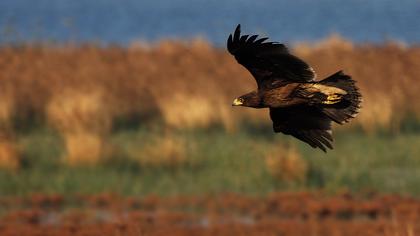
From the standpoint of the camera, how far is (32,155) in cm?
1377

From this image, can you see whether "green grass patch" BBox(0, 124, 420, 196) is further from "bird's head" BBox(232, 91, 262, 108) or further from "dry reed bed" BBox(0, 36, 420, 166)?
"bird's head" BBox(232, 91, 262, 108)

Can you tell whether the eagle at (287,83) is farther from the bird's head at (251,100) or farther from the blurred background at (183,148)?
the blurred background at (183,148)

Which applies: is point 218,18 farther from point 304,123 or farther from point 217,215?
point 304,123

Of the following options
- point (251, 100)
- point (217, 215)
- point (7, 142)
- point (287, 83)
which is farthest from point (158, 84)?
point (287, 83)

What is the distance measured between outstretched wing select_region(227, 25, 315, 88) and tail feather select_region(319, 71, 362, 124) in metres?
0.18

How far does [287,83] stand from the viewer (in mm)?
8562

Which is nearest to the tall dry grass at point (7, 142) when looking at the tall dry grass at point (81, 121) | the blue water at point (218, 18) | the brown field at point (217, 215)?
the tall dry grass at point (81, 121)

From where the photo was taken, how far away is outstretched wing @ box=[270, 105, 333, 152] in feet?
29.4

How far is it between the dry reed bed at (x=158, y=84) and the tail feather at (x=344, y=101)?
511 centimetres

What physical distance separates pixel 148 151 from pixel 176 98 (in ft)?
9.77

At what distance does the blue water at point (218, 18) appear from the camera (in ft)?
135

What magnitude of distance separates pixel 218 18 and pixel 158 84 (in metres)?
37.6

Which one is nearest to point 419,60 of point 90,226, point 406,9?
point 90,226

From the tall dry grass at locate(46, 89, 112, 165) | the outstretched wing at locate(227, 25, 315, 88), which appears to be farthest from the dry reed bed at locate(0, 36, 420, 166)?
the outstretched wing at locate(227, 25, 315, 88)
